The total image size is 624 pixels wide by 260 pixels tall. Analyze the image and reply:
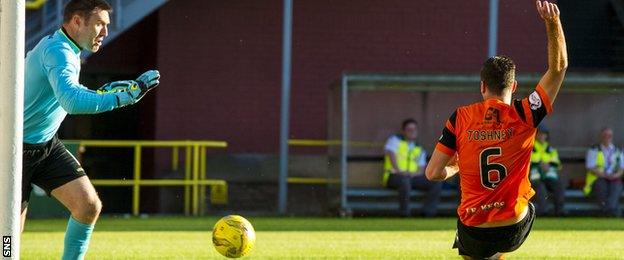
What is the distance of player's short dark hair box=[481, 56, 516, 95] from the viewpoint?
24.3 ft

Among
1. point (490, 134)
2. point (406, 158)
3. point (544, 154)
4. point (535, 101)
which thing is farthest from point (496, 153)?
point (544, 154)

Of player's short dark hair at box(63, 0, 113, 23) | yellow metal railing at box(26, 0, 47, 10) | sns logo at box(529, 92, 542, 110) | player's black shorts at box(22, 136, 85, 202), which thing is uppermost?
yellow metal railing at box(26, 0, 47, 10)

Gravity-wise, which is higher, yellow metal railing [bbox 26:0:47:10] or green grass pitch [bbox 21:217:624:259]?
yellow metal railing [bbox 26:0:47:10]

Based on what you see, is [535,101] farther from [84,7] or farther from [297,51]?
[297,51]

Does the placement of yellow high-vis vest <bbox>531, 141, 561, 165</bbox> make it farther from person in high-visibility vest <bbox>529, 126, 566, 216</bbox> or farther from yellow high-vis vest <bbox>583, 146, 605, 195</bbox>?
yellow high-vis vest <bbox>583, 146, 605, 195</bbox>

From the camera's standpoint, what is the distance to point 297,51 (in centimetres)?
2495

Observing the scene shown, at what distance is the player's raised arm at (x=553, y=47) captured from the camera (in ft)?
23.0

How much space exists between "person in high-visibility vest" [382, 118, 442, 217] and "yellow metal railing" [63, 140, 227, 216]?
9.24ft

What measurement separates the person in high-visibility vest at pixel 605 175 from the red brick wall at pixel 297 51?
12.2 ft

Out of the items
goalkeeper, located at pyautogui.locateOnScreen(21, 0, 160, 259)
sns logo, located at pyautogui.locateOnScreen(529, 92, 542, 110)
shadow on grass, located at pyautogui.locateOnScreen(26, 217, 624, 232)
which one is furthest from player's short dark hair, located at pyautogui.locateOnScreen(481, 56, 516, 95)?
shadow on grass, located at pyautogui.locateOnScreen(26, 217, 624, 232)

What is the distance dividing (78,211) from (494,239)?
251 cm

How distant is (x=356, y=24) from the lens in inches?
985

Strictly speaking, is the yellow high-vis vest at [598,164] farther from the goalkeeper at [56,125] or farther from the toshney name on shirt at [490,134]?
the toshney name on shirt at [490,134]

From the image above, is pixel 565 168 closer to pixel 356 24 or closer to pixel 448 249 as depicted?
pixel 356 24
